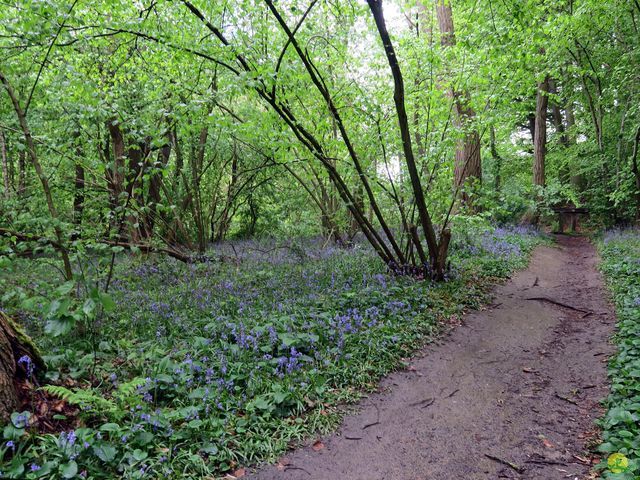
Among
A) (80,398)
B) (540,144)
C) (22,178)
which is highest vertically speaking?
(540,144)

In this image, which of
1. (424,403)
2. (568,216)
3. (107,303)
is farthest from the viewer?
(568,216)

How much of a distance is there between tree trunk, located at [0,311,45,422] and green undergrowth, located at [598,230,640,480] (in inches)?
153

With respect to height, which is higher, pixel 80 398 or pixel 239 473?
pixel 80 398

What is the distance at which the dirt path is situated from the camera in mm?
2662

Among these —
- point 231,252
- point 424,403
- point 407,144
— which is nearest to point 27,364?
point 424,403

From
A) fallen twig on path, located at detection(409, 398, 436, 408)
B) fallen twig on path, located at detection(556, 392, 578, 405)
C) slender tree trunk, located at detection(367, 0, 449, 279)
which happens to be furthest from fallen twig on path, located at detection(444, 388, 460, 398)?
→ slender tree trunk, located at detection(367, 0, 449, 279)

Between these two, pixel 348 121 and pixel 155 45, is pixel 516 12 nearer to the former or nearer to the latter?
pixel 348 121

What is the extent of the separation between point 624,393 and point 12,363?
16.4ft

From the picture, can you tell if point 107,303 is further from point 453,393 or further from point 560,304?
point 560,304

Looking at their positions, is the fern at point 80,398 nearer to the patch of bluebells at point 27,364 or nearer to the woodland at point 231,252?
the woodland at point 231,252

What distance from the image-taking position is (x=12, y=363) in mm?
2686

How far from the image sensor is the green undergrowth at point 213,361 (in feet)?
7.91

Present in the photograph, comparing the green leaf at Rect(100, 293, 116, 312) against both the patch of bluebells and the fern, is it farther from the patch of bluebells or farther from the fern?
the patch of bluebells

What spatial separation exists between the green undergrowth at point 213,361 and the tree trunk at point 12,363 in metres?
0.16
